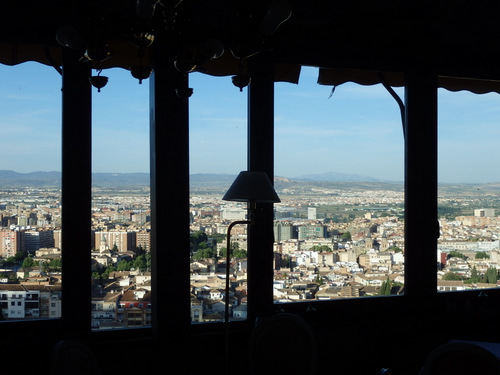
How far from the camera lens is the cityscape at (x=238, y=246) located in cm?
316

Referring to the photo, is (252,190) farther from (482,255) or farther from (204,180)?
(482,255)

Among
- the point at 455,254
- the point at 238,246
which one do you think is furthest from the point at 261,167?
the point at 455,254

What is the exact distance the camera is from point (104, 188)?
3299 millimetres

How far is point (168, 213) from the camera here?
3.28m

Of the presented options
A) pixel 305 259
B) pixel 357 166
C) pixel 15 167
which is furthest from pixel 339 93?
pixel 15 167

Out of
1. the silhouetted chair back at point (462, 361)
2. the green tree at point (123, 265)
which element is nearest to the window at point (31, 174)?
the green tree at point (123, 265)

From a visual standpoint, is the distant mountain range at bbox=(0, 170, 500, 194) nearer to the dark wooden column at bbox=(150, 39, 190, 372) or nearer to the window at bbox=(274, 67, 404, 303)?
the window at bbox=(274, 67, 404, 303)

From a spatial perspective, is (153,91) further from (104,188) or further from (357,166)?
(357,166)

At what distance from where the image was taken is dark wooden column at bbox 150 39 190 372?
3.25m

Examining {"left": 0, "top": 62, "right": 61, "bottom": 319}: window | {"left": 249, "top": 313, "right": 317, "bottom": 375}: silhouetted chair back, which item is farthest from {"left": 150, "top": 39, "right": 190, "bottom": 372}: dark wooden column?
{"left": 249, "top": 313, "right": 317, "bottom": 375}: silhouetted chair back

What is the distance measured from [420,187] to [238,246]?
1579 millimetres

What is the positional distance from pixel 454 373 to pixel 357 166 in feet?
7.45

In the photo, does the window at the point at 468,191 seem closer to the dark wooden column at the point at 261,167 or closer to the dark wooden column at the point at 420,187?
the dark wooden column at the point at 420,187

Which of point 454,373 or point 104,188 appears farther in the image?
point 104,188
